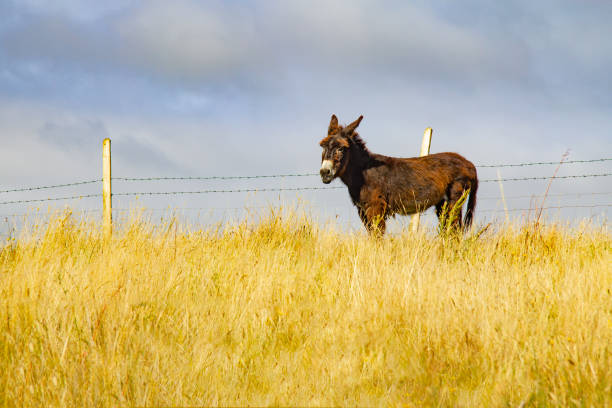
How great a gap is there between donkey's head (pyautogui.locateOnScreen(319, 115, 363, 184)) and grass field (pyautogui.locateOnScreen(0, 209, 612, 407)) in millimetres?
2772

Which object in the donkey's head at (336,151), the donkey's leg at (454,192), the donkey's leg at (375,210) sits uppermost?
the donkey's head at (336,151)

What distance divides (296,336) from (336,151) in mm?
4841

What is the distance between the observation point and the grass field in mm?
2875

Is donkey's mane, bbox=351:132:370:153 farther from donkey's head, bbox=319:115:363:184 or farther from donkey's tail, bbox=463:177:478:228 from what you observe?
donkey's tail, bbox=463:177:478:228

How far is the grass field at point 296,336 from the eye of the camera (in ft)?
9.43

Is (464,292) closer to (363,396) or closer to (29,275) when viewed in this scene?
(363,396)

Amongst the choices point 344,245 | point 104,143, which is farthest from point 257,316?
point 104,143

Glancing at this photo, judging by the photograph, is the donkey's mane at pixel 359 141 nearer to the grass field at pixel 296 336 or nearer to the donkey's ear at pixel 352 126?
the donkey's ear at pixel 352 126

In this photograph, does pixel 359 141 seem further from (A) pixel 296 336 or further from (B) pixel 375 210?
(A) pixel 296 336

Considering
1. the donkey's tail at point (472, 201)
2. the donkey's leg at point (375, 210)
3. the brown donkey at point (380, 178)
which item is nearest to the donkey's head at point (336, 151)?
the brown donkey at point (380, 178)

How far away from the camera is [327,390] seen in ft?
9.71

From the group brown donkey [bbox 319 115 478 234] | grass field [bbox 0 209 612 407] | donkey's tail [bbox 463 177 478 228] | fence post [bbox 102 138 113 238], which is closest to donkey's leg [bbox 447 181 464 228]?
brown donkey [bbox 319 115 478 234]

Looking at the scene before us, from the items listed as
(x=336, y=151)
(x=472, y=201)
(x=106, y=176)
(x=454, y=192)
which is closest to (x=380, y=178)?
(x=336, y=151)

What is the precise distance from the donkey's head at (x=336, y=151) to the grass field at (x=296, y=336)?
277 cm
